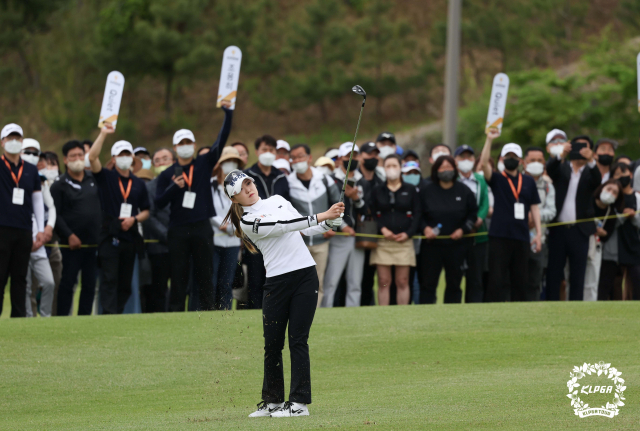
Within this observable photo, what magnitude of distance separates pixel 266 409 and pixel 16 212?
5.64 meters

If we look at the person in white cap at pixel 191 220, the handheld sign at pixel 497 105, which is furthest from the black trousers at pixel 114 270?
the handheld sign at pixel 497 105

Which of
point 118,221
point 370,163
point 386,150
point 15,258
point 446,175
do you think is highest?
point 386,150

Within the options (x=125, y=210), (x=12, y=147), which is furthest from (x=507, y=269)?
(x=12, y=147)

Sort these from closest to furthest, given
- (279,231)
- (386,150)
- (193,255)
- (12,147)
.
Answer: (279,231) < (12,147) < (193,255) < (386,150)

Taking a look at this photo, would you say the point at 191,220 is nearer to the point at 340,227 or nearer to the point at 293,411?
the point at 340,227

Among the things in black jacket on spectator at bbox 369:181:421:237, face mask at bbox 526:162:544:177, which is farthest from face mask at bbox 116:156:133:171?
face mask at bbox 526:162:544:177

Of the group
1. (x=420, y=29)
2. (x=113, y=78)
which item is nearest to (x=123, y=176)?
(x=113, y=78)

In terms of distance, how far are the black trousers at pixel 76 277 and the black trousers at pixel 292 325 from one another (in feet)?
20.2

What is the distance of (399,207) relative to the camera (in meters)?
13.0

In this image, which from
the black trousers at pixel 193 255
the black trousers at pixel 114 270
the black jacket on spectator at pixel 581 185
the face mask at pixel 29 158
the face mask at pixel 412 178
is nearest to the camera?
the black trousers at pixel 193 255

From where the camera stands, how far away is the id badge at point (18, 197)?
11.3 meters

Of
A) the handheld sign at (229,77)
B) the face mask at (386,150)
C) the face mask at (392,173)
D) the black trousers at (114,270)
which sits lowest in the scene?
the black trousers at (114,270)

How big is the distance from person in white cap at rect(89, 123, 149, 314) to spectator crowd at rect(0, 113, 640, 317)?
0.02 m

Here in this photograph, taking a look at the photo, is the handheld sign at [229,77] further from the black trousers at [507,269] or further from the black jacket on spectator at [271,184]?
the black trousers at [507,269]
